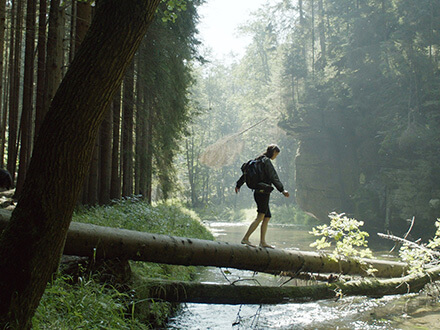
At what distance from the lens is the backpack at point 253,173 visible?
836cm

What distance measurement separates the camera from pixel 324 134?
112 feet

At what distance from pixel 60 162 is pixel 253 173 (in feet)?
17.8

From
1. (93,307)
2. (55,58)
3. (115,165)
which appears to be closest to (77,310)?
(93,307)

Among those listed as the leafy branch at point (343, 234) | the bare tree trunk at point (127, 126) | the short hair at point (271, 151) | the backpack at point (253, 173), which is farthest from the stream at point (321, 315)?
the bare tree trunk at point (127, 126)

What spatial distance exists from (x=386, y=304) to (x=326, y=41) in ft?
104

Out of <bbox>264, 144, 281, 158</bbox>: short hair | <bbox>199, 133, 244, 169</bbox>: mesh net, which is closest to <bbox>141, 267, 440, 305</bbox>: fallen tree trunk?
<bbox>264, 144, 281, 158</bbox>: short hair

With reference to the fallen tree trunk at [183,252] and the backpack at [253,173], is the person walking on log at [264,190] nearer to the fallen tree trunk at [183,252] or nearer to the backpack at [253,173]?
the backpack at [253,173]

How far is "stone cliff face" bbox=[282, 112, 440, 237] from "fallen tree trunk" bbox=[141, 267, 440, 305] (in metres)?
18.1

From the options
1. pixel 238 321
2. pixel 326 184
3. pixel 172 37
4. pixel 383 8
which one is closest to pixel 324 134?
pixel 326 184

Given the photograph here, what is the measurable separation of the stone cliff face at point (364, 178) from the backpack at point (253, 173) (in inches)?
727

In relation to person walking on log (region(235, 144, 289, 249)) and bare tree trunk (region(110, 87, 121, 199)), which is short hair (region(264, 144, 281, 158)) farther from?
bare tree trunk (region(110, 87, 121, 199))

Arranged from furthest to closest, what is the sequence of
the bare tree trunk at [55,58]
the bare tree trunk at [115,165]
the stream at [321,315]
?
the bare tree trunk at [115,165]
the bare tree trunk at [55,58]
the stream at [321,315]

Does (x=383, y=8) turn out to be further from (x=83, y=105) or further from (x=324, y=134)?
(x=83, y=105)

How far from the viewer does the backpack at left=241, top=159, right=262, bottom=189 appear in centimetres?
836
